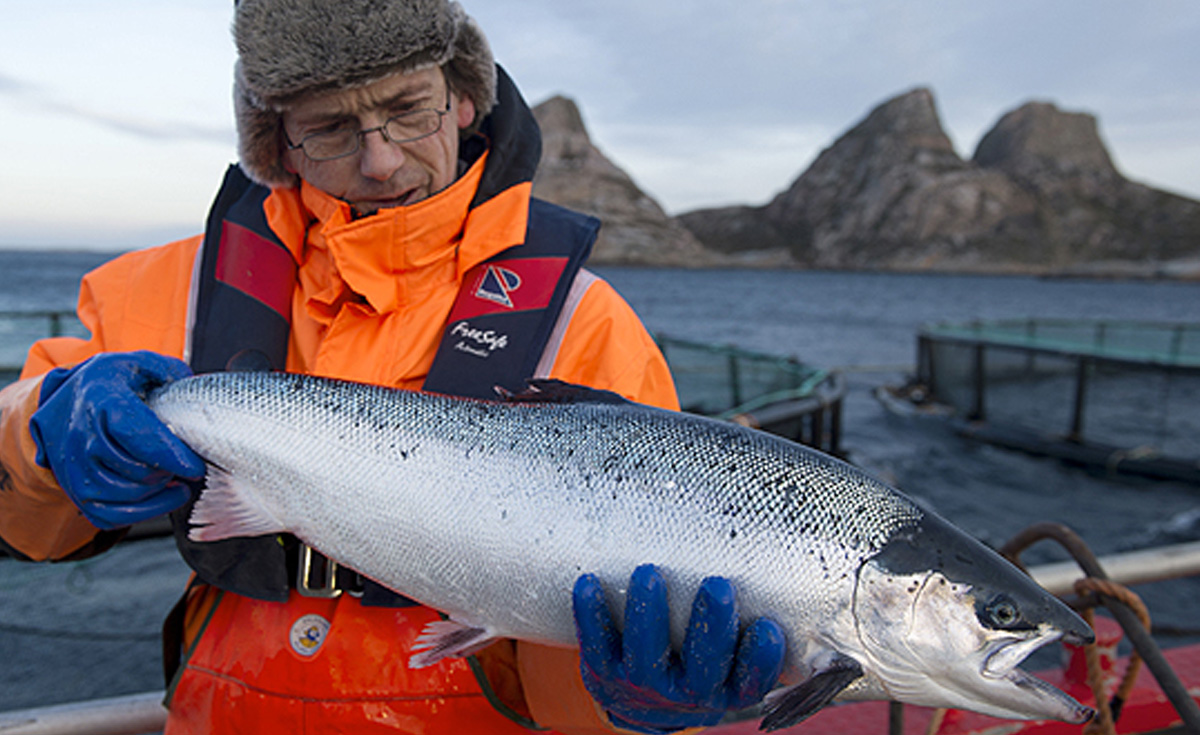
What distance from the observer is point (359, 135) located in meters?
2.47

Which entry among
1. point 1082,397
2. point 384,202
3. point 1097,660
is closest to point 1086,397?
point 1082,397

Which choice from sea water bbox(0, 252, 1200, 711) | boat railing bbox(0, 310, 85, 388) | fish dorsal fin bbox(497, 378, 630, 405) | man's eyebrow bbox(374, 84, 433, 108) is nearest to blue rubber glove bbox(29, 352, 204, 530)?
fish dorsal fin bbox(497, 378, 630, 405)

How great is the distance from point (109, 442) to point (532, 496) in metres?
1.18

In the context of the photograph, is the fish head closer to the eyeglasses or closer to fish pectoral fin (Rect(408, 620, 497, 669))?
fish pectoral fin (Rect(408, 620, 497, 669))

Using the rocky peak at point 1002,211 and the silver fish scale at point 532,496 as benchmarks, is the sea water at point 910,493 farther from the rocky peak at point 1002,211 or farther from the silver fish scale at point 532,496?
the rocky peak at point 1002,211

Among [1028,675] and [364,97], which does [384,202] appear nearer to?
[364,97]

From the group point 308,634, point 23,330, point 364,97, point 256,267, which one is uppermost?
point 364,97

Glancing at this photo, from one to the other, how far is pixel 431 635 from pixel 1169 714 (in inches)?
144

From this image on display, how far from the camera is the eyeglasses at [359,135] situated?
8.11 feet

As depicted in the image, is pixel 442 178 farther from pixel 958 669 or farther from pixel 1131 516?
pixel 1131 516

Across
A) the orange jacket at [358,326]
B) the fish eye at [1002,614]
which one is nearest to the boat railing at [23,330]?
the orange jacket at [358,326]

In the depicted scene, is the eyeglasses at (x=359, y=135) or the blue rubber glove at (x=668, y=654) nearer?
the blue rubber glove at (x=668, y=654)

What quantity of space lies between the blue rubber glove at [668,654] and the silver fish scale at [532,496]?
8cm

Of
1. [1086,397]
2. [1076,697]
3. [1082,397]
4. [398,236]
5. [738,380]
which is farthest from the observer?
[1086,397]
